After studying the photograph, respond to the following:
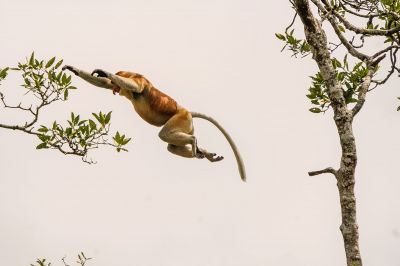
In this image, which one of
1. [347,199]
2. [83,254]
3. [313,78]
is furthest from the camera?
[83,254]

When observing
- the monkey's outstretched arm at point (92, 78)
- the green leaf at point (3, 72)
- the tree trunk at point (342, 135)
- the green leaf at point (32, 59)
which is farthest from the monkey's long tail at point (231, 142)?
the tree trunk at point (342, 135)

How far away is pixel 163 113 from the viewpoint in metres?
6.53

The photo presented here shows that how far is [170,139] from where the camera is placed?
6441 mm

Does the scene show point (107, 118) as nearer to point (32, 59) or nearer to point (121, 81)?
point (121, 81)

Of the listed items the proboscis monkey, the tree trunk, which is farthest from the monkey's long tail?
the tree trunk

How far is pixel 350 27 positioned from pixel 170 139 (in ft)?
6.42

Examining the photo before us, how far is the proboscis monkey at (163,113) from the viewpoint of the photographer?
6.25 meters

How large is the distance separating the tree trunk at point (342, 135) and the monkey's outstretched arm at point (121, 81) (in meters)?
1.79

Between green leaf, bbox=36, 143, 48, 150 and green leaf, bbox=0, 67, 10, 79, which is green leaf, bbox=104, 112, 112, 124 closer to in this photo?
green leaf, bbox=36, 143, 48, 150

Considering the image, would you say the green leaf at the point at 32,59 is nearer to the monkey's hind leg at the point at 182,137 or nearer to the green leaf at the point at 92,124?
the green leaf at the point at 92,124

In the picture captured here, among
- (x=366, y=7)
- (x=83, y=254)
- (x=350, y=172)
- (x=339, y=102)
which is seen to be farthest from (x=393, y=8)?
(x=83, y=254)

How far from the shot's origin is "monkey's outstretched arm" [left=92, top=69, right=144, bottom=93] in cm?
599

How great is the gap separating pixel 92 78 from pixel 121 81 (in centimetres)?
26

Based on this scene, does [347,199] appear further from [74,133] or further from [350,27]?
[74,133]
